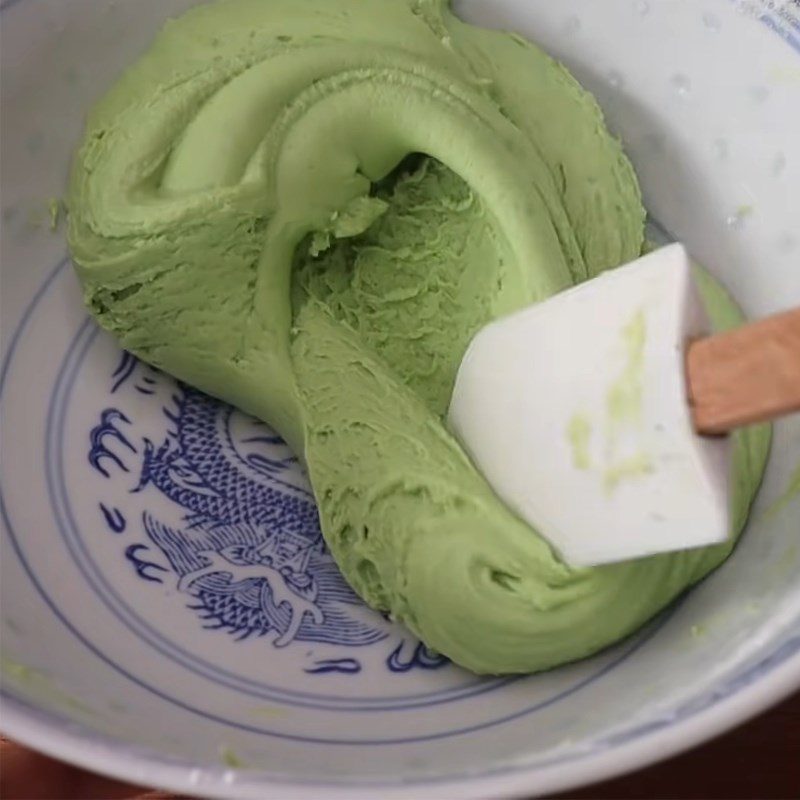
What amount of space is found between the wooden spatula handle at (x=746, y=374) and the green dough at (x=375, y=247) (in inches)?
7.0

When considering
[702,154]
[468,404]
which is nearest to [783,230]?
[702,154]

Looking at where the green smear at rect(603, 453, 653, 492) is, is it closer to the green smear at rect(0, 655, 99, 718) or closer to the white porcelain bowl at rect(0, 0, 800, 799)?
the white porcelain bowl at rect(0, 0, 800, 799)

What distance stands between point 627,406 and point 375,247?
0.36m

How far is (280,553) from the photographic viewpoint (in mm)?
944

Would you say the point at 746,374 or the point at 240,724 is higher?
the point at 746,374

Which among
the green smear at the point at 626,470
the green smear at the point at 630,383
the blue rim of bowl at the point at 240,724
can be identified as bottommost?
the blue rim of bowl at the point at 240,724

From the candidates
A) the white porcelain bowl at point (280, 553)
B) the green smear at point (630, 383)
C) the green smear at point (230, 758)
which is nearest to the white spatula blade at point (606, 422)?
the green smear at point (630, 383)

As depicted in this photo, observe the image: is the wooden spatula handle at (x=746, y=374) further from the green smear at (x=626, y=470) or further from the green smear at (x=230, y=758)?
the green smear at (x=230, y=758)

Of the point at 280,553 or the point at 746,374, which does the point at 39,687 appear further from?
the point at 746,374

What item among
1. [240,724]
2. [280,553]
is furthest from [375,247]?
[240,724]

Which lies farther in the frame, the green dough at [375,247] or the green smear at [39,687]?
the green dough at [375,247]

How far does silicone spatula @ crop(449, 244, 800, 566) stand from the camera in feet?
2.13

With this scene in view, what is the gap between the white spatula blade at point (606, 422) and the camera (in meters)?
0.68

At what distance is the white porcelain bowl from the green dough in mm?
41
